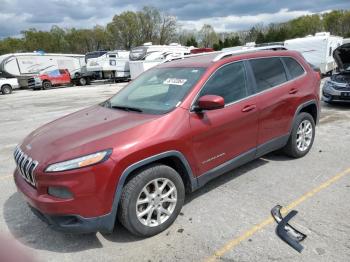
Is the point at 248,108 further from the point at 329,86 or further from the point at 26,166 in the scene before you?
the point at 329,86

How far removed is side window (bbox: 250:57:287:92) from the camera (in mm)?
Answer: 4566

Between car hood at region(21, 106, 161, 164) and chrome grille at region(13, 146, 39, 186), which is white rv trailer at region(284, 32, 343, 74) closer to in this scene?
car hood at region(21, 106, 161, 164)

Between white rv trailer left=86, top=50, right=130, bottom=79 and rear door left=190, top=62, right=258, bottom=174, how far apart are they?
27.4 meters

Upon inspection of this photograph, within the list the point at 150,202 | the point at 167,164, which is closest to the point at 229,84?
the point at 167,164

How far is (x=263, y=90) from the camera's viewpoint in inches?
179

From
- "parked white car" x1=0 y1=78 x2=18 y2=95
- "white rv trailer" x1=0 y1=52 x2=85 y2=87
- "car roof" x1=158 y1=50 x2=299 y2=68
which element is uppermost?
"car roof" x1=158 y1=50 x2=299 y2=68

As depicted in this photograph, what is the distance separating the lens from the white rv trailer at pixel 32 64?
2986cm

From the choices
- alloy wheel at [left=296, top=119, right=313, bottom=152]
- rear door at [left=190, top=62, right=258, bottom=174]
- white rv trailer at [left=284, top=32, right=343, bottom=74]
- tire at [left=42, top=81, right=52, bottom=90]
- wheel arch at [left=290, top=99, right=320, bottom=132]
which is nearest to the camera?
rear door at [left=190, top=62, right=258, bottom=174]

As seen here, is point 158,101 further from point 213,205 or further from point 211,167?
point 213,205

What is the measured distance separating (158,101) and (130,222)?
1418 millimetres

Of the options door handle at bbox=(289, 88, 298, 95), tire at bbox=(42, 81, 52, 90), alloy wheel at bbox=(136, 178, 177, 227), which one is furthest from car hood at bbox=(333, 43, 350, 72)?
tire at bbox=(42, 81, 52, 90)

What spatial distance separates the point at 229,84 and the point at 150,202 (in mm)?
1776

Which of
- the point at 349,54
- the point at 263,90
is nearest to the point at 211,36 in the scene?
the point at 349,54

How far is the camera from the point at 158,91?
4199mm
